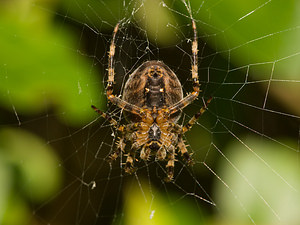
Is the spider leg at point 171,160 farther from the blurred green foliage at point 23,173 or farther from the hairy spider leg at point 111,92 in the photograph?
the blurred green foliage at point 23,173

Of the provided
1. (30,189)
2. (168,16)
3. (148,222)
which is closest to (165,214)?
(148,222)

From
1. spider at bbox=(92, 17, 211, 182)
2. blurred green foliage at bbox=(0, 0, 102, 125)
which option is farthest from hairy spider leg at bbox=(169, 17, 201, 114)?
blurred green foliage at bbox=(0, 0, 102, 125)

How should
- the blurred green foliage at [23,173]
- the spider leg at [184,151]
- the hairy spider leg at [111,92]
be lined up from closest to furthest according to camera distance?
the blurred green foliage at [23,173], the hairy spider leg at [111,92], the spider leg at [184,151]

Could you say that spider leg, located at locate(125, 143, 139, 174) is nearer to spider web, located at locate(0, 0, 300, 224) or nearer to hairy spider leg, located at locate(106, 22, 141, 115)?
spider web, located at locate(0, 0, 300, 224)

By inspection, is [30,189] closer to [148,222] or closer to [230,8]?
[148,222]

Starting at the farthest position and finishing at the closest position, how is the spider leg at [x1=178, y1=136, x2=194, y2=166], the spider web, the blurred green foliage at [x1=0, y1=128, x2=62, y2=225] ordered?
the spider leg at [x1=178, y1=136, x2=194, y2=166]
the blurred green foliage at [x1=0, y1=128, x2=62, y2=225]
the spider web

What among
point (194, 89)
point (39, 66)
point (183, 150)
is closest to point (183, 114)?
point (183, 150)

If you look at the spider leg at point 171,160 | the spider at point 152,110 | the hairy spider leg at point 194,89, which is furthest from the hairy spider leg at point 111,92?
the spider leg at point 171,160
